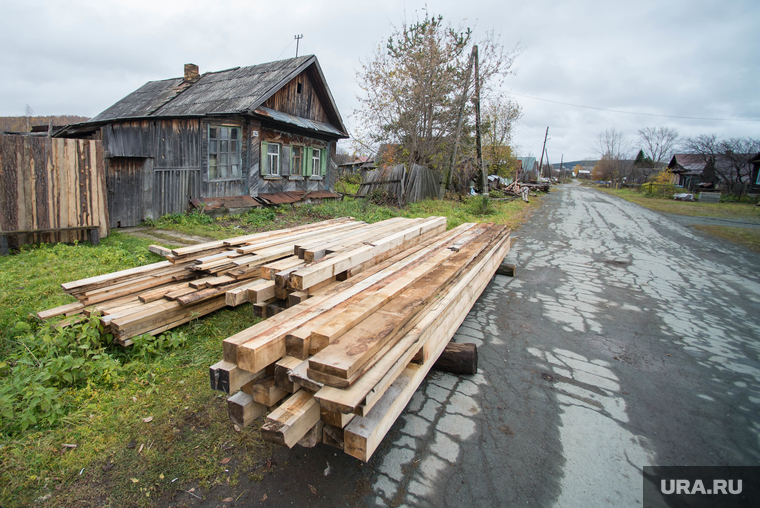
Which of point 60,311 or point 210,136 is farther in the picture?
point 210,136

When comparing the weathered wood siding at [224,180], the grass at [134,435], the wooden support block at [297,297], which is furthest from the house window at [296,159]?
the wooden support block at [297,297]

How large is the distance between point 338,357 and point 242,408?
2.14ft

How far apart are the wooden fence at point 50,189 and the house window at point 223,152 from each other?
3.89m

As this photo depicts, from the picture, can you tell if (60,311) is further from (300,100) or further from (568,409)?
(300,100)

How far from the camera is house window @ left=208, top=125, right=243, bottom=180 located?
9.99 m

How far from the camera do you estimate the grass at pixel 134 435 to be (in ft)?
6.41

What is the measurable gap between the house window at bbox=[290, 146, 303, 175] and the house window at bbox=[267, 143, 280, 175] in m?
0.65

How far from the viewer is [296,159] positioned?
12500mm

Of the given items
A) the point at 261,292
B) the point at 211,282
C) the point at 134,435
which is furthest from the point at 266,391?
the point at 211,282

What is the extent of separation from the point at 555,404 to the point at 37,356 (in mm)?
4187

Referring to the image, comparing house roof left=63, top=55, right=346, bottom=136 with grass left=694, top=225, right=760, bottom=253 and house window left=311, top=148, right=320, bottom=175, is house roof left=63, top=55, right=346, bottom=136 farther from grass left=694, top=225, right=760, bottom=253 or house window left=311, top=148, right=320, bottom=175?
grass left=694, top=225, right=760, bottom=253

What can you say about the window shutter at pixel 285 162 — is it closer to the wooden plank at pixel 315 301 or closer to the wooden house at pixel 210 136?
the wooden house at pixel 210 136

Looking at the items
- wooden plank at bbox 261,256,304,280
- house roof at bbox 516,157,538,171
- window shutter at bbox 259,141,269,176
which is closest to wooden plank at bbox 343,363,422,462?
wooden plank at bbox 261,256,304,280

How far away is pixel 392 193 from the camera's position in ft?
46.2
